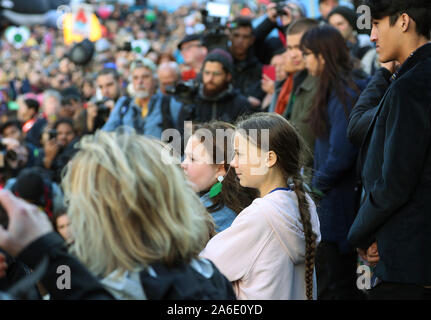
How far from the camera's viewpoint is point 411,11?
7.63 ft

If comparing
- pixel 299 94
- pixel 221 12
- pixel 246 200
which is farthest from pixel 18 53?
pixel 246 200

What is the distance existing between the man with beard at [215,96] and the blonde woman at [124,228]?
3306mm

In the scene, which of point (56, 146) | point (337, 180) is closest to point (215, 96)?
point (337, 180)

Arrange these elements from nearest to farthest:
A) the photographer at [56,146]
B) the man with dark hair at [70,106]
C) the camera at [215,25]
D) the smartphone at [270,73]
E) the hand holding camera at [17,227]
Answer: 1. the hand holding camera at [17,227]
2. the smartphone at [270,73]
3. the camera at [215,25]
4. the photographer at [56,146]
5. the man with dark hair at [70,106]

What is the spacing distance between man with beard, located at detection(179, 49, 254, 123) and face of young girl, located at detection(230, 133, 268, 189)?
7.80 ft

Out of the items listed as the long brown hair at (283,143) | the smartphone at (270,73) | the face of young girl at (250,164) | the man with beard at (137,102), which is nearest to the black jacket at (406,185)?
the long brown hair at (283,143)

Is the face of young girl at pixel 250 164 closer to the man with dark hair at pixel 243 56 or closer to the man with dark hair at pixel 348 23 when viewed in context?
the man with dark hair at pixel 348 23

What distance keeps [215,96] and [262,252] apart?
283 cm

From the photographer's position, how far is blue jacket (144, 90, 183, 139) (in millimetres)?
5199

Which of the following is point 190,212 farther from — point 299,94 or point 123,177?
point 299,94

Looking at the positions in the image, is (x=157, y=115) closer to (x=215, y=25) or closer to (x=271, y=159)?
(x=215, y=25)

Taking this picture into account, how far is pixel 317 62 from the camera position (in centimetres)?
393

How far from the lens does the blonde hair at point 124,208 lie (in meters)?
1.49

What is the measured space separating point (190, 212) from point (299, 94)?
8.77 ft
